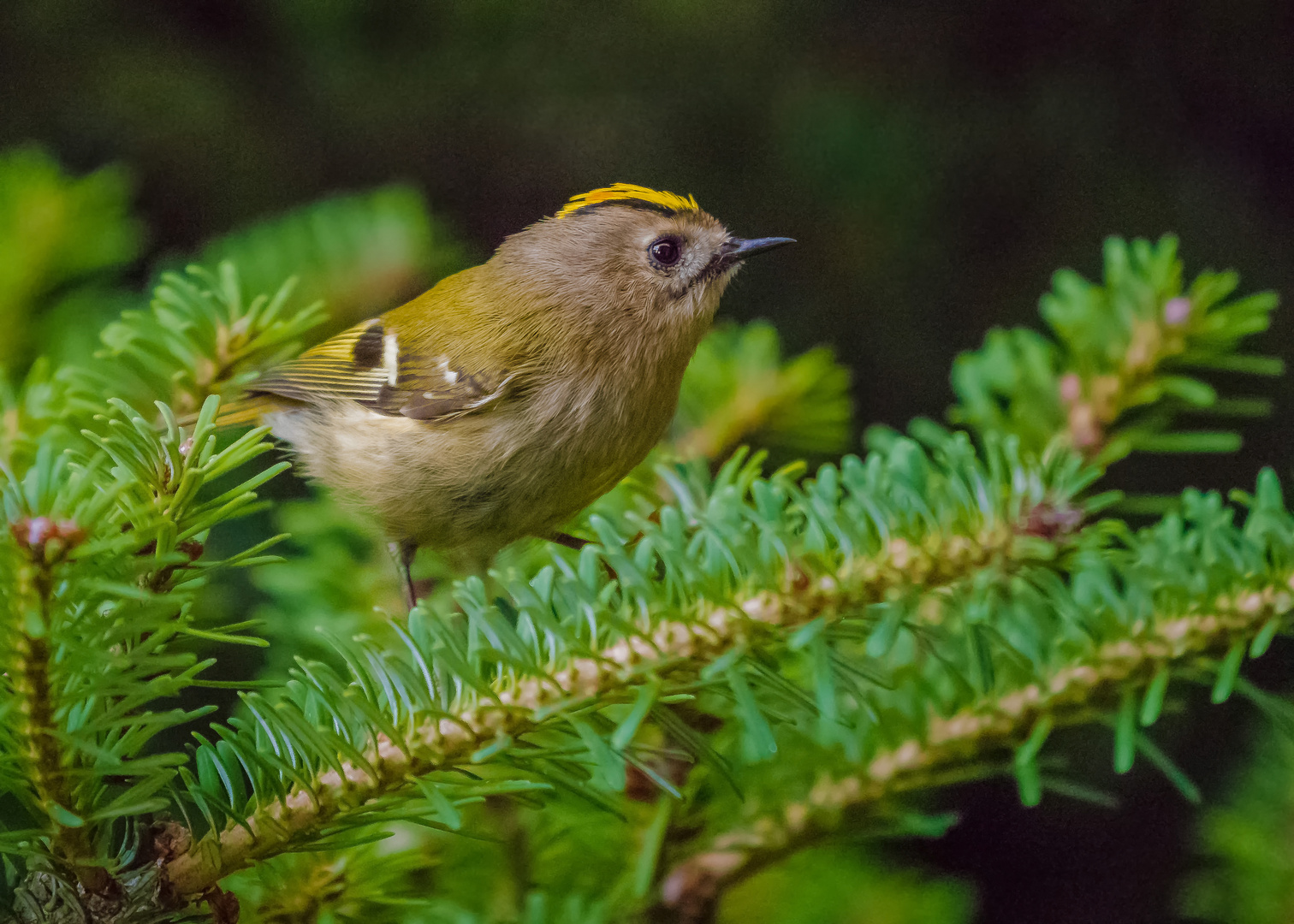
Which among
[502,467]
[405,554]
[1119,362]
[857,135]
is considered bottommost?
[405,554]

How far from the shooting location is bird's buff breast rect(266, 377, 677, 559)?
37.6 inches

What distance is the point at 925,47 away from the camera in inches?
61.9

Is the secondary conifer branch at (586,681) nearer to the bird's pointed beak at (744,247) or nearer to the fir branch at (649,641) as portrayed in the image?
the fir branch at (649,641)

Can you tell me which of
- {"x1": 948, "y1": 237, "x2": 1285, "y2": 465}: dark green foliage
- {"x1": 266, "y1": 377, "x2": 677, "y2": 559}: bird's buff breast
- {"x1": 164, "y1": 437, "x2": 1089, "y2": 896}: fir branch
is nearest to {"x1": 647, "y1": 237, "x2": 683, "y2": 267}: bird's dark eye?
{"x1": 266, "y1": 377, "x2": 677, "y2": 559}: bird's buff breast

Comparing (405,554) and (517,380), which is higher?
(517,380)

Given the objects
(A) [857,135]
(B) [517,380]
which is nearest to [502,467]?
(B) [517,380]

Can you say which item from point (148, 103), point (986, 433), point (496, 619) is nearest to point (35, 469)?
point (496, 619)

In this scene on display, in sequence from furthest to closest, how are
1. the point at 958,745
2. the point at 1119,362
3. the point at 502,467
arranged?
1. the point at 502,467
2. the point at 1119,362
3. the point at 958,745

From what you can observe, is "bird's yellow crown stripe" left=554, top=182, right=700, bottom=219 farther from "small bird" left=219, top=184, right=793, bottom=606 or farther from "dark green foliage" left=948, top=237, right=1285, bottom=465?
"dark green foliage" left=948, top=237, right=1285, bottom=465

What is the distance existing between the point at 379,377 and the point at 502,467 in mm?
252

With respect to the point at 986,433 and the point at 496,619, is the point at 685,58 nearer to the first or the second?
the point at 986,433

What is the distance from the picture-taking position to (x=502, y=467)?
958 millimetres

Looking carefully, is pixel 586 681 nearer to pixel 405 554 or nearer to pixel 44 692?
pixel 44 692

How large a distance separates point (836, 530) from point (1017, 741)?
184mm
